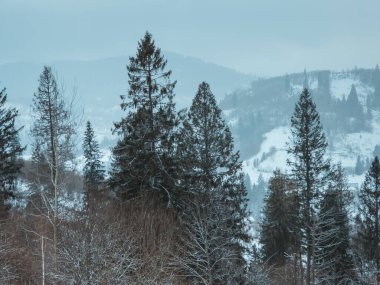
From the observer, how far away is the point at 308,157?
33.0m

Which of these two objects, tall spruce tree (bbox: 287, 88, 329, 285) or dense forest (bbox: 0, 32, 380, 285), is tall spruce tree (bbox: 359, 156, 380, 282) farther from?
tall spruce tree (bbox: 287, 88, 329, 285)

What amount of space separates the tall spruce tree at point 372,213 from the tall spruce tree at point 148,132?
56.0ft

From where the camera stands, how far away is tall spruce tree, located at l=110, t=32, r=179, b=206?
24547 mm

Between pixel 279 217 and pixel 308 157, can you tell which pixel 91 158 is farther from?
pixel 308 157

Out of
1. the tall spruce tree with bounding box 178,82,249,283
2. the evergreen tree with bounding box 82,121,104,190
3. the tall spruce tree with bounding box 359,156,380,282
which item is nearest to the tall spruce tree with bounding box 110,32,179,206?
the tall spruce tree with bounding box 178,82,249,283

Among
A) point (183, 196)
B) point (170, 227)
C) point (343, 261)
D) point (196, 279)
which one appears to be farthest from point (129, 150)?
point (343, 261)

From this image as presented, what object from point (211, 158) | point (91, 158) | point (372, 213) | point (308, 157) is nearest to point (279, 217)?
point (372, 213)

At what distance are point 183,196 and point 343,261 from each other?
19542 mm

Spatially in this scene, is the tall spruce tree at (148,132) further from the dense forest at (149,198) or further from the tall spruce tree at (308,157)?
the tall spruce tree at (308,157)

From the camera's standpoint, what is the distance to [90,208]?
1961 centimetres

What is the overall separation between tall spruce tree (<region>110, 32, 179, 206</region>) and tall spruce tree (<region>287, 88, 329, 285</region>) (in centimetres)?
1083

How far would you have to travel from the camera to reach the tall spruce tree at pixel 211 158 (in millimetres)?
27062

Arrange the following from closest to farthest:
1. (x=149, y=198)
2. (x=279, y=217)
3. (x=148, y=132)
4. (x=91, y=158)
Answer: (x=149, y=198)
(x=148, y=132)
(x=279, y=217)
(x=91, y=158)

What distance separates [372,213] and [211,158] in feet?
48.3
